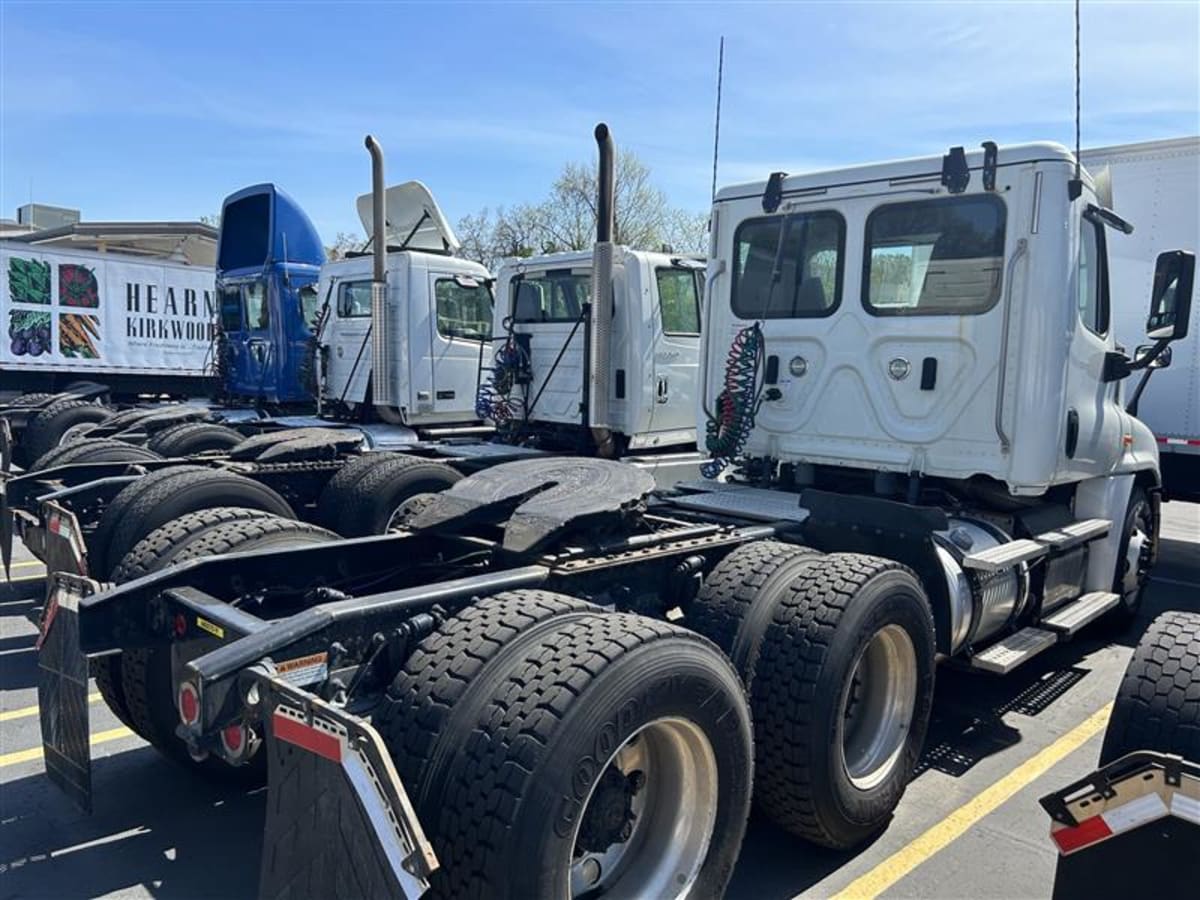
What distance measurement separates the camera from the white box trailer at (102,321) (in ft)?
49.8

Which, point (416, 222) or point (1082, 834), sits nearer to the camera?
point (1082, 834)

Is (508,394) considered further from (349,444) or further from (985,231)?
(985,231)

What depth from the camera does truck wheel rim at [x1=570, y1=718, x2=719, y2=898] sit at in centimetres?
279

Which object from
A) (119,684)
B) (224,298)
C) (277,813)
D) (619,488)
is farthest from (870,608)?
(224,298)

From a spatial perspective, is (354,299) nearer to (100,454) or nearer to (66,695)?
(100,454)

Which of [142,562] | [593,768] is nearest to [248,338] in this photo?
[142,562]

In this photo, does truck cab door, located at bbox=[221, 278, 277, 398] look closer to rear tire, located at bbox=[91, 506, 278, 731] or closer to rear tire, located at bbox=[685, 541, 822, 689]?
rear tire, located at bbox=[91, 506, 278, 731]

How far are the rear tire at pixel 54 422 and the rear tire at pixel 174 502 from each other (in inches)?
271

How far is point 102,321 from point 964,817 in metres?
16.3

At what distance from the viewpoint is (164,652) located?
3.64 m

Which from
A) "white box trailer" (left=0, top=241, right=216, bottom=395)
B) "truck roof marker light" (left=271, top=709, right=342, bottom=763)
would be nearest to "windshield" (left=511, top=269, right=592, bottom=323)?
"truck roof marker light" (left=271, top=709, right=342, bottom=763)

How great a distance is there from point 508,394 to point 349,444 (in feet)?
5.03

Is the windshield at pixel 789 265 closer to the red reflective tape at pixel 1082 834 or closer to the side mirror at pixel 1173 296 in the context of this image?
the side mirror at pixel 1173 296

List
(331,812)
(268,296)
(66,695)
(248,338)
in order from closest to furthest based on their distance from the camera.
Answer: (331,812)
(66,695)
(268,296)
(248,338)
